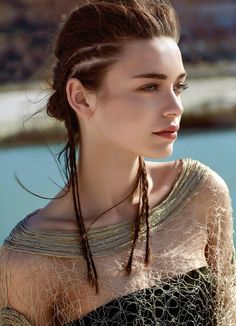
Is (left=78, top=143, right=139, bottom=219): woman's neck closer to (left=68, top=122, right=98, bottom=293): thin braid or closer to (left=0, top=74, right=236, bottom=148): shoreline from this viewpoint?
(left=68, top=122, right=98, bottom=293): thin braid

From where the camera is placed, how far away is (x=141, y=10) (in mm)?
1299

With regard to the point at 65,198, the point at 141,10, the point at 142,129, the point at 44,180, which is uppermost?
the point at 141,10

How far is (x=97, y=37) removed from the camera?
51.0 inches

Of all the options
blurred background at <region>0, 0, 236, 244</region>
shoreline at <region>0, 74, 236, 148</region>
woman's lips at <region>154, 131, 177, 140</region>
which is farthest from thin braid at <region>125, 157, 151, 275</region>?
shoreline at <region>0, 74, 236, 148</region>

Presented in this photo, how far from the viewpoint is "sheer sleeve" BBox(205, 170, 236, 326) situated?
4.50 feet

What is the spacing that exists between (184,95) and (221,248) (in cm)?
313

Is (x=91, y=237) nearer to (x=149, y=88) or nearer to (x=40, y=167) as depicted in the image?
(x=149, y=88)

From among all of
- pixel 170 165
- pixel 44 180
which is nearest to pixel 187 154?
pixel 44 180

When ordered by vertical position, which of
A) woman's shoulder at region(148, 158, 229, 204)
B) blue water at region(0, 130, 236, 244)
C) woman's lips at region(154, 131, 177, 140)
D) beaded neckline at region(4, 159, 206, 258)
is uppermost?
woman's lips at region(154, 131, 177, 140)

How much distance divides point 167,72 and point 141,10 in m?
0.11

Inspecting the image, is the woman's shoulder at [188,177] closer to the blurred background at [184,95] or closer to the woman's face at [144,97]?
the woman's face at [144,97]

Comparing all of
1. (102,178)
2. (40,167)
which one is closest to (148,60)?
(102,178)

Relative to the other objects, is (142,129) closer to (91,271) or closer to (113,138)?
(113,138)

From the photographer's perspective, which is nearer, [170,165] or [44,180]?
[170,165]
